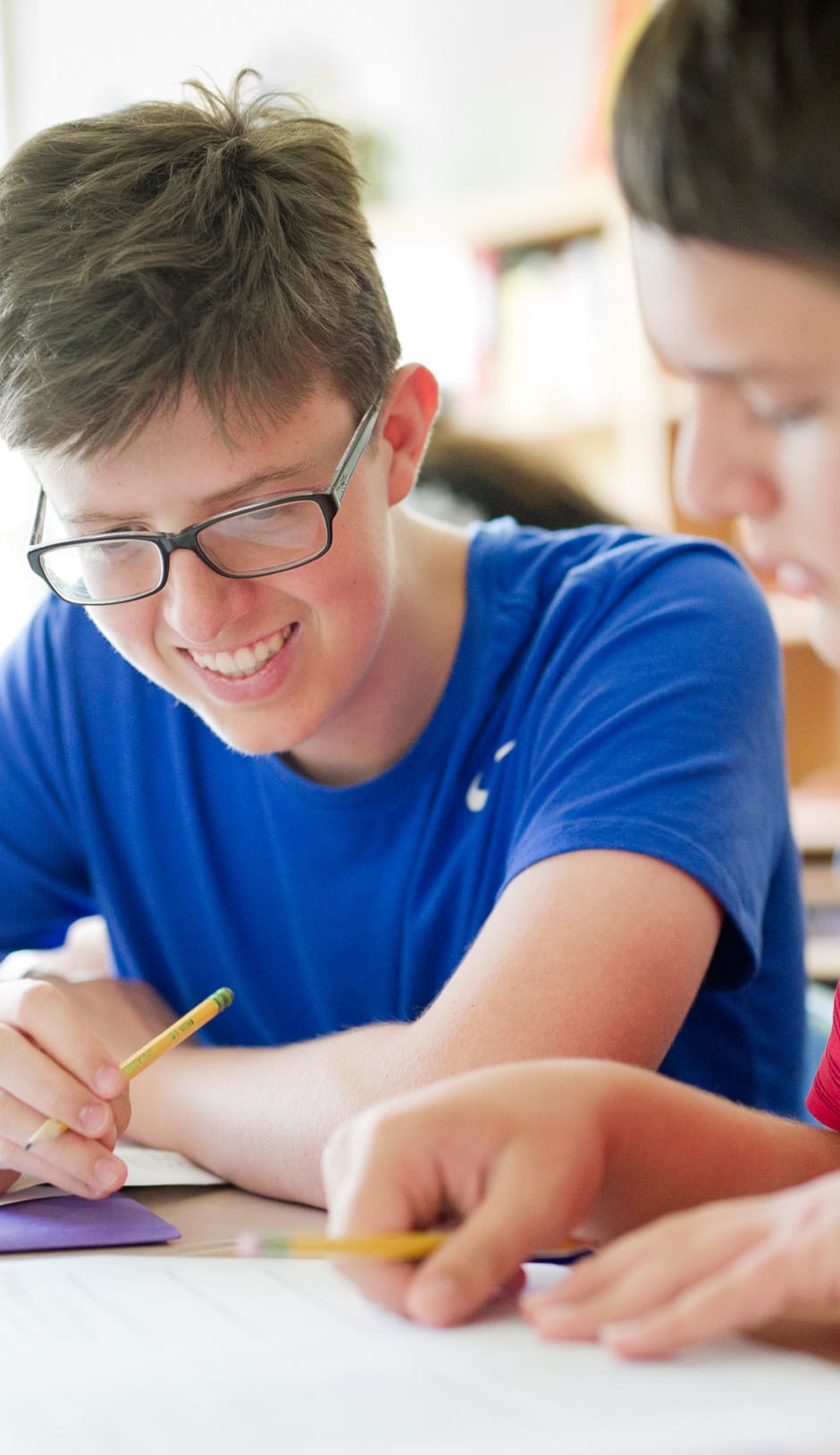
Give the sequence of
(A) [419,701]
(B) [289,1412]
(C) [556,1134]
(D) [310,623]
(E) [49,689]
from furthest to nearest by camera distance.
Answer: (E) [49,689] → (A) [419,701] → (D) [310,623] → (C) [556,1134] → (B) [289,1412]

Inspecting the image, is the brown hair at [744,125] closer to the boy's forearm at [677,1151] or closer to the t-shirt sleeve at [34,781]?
the boy's forearm at [677,1151]

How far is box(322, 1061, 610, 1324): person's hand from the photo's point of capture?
63 cm

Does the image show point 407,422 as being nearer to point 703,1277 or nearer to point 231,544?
point 231,544

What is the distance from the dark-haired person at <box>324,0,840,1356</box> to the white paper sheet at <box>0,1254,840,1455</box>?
0.07ft

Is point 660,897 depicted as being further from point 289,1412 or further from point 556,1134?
point 289,1412

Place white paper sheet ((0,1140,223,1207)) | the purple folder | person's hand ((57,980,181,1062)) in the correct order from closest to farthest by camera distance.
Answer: the purple folder → white paper sheet ((0,1140,223,1207)) → person's hand ((57,980,181,1062))

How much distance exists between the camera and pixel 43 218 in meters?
1.04

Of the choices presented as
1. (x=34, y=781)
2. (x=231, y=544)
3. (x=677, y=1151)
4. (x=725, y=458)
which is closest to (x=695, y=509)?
(x=725, y=458)

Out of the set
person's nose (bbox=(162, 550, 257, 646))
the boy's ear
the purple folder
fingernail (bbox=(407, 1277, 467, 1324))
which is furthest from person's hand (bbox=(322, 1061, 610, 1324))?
the boy's ear

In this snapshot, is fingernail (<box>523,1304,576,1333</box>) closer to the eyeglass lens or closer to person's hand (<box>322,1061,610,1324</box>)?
person's hand (<box>322,1061,610,1324</box>)

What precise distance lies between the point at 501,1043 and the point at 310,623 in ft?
1.30

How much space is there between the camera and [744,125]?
0.63 metres

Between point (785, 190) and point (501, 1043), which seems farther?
point (501, 1043)

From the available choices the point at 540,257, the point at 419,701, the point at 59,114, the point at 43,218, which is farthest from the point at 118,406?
the point at 59,114
